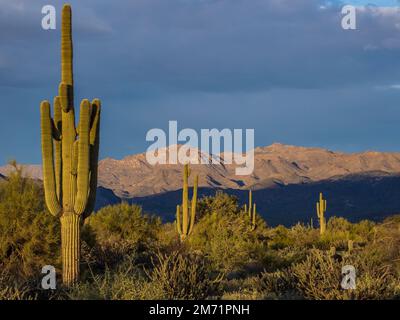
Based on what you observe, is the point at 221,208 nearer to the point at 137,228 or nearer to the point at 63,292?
the point at 137,228

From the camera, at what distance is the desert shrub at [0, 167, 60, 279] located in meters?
15.7

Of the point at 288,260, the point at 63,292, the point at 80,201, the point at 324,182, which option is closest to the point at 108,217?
the point at 288,260

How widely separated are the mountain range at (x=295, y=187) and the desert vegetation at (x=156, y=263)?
70005 mm

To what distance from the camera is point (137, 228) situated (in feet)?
85.2

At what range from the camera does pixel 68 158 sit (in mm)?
14039

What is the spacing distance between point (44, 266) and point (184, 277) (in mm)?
5093

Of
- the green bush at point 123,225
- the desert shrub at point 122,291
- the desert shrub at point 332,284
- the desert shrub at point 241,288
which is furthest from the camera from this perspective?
the green bush at point 123,225

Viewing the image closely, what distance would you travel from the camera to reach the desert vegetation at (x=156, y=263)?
36.5 ft

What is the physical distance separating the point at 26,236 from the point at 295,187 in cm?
13547

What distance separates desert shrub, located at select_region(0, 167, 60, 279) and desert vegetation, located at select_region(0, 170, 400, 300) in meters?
0.03

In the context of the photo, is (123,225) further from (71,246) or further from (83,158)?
(83,158)

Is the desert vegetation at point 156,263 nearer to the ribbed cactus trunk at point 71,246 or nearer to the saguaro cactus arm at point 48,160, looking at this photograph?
the ribbed cactus trunk at point 71,246

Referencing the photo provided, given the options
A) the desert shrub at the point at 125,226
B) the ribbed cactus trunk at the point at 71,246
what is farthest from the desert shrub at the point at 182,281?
the desert shrub at the point at 125,226

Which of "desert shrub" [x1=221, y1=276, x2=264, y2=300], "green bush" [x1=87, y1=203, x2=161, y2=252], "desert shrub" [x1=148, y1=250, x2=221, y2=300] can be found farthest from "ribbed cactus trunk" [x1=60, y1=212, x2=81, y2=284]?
"green bush" [x1=87, y1=203, x2=161, y2=252]
